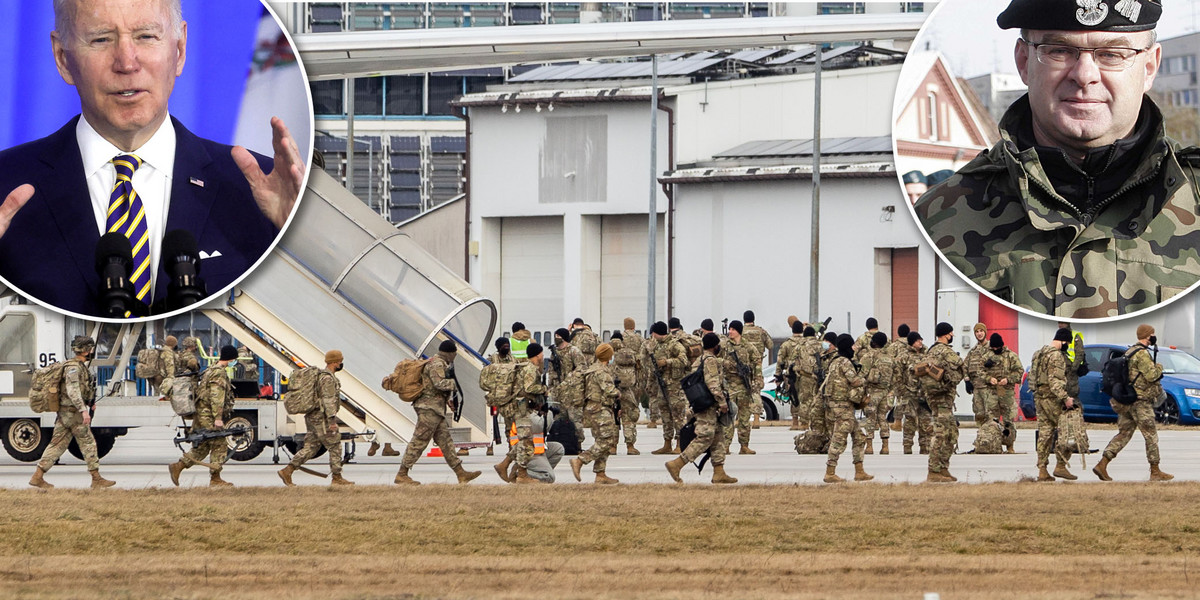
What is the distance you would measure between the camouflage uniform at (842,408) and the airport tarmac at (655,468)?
1.33ft

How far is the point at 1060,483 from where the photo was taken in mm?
16328

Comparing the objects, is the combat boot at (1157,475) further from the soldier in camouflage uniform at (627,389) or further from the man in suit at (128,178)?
the man in suit at (128,178)

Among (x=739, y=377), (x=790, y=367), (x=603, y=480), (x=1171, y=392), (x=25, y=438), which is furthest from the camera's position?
(x=1171, y=392)

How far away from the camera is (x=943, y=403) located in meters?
18.0

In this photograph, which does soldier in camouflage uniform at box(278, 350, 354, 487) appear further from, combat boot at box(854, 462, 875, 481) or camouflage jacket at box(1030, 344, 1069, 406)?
camouflage jacket at box(1030, 344, 1069, 406)

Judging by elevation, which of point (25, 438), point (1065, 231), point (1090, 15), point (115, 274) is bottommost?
point (25, 438)

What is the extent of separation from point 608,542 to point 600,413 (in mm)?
5030

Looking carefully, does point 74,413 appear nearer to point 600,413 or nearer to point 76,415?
point 76,415

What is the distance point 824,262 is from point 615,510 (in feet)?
88.3

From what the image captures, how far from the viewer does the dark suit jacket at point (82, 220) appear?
5.85 meters

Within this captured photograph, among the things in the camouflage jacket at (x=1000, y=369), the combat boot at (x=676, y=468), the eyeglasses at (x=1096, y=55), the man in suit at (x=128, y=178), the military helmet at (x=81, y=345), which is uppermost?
the eyeglasses at (x=1096, y=55)

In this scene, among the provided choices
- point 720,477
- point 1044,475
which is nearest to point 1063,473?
point 1044,475

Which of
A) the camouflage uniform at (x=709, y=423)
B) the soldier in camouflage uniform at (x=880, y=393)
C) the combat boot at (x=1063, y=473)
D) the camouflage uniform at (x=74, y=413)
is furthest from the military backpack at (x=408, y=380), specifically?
the combat boot at (x=1063, y=473)

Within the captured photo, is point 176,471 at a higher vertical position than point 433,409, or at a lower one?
lower
